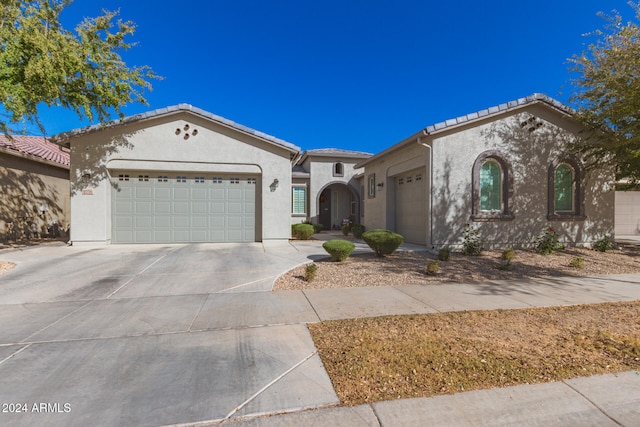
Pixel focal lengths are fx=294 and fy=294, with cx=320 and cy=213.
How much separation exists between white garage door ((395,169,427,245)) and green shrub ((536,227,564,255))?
384 centimetres

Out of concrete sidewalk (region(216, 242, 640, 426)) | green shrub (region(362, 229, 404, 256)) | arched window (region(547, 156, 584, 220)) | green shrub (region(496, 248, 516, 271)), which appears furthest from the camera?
arched window (region(547, 156, 584, 220))

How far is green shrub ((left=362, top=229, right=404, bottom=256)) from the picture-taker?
350 inches

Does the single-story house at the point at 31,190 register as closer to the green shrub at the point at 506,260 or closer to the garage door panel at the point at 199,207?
the garage door panel at the point at 199,207

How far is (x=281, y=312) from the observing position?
4.70 m

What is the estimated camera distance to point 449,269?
7918 millimetres

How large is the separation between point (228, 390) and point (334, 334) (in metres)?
1.57

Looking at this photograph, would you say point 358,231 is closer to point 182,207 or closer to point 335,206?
point 335,206

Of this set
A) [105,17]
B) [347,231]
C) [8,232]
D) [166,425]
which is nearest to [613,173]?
[347,231]

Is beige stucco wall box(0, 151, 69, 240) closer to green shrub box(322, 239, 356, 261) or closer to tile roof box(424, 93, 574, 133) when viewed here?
green shrub box(322, 239, 356, 261)

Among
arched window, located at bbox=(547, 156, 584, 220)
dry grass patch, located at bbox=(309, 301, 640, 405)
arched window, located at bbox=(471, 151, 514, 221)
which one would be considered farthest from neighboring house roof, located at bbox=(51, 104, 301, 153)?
arched window, located at bbox=(547, 156, 584, 220)

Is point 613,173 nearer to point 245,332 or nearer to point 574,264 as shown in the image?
point 574,264

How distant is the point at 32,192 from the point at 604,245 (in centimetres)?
2307

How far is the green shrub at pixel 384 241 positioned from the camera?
8.90 m

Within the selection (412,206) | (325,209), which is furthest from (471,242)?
(325,209)
